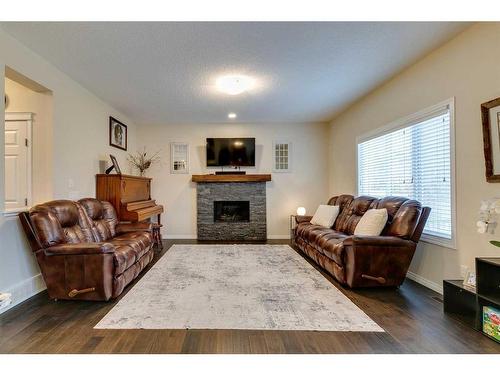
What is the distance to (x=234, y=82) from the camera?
352 centimetres

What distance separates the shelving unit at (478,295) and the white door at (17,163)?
4620 millimetres

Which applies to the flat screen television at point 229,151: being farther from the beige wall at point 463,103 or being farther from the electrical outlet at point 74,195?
the beige wall at point 463,103

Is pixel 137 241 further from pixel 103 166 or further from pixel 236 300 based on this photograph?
pixel 103 166

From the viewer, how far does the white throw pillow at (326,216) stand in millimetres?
4477

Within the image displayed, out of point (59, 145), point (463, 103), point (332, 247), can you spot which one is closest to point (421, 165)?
point (463, 103)

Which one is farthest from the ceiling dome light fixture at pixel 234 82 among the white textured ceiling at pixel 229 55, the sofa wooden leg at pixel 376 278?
the sofa wooden leg at pixel 376 278

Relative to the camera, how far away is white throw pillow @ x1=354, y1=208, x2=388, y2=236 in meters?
3.15

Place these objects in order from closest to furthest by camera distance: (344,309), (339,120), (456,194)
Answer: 1. (344,309)
2. (456,194)
3. (339,120)

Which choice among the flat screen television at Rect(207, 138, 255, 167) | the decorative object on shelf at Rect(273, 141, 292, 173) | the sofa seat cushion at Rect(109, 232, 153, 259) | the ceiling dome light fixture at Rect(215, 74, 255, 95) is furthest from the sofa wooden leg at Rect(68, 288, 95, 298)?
the decorative object on shelf at Rect(273, 141, 292, 173)

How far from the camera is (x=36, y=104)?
319 cm

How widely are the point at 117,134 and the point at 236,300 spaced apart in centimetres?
413
